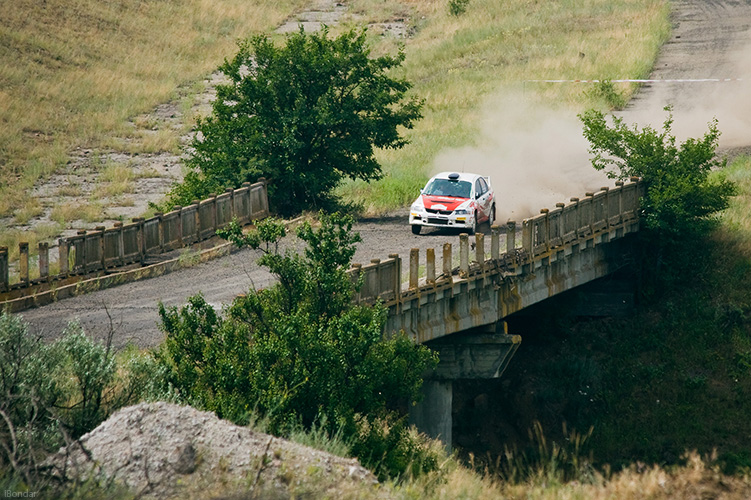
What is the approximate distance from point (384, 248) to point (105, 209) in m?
19.6

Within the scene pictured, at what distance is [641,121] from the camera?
51.2 m

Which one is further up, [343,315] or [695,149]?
[695,149]

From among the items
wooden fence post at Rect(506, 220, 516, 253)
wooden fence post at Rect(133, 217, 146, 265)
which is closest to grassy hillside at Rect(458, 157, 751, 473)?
wooden fence post at Rect(506, 220, 516, 253)

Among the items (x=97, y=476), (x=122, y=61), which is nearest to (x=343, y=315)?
(x=97, y=476)

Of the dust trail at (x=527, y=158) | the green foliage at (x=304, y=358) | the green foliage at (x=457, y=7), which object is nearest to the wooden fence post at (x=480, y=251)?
the green foliage at (x=304, y=358)

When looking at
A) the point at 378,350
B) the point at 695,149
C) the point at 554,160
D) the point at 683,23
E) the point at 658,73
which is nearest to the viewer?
the point at 378,350

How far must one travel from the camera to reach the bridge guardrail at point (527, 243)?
24922 mm

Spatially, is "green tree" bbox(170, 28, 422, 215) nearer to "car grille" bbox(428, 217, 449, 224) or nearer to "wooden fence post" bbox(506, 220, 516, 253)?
"car grille" bbox(428, 217, 449, 224)

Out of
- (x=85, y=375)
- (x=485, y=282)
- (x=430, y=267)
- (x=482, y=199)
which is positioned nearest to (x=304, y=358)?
(x=85, y=375)

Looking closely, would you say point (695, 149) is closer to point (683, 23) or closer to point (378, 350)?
point (378, 350)

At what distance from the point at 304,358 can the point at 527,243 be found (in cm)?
1266

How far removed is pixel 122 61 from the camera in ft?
229

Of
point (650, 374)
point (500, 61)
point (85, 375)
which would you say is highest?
point (500, 61)

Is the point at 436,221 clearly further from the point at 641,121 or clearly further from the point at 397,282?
the point at 641,121
